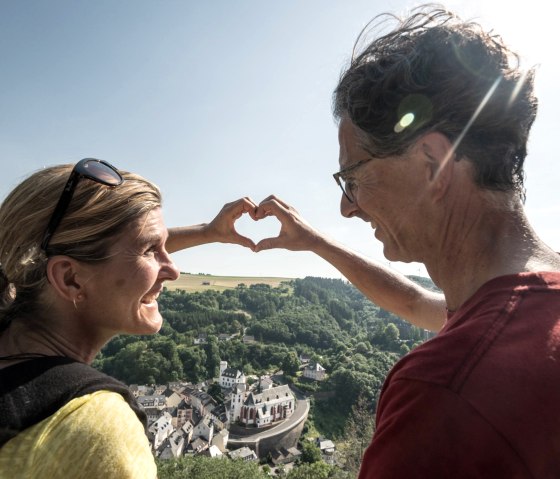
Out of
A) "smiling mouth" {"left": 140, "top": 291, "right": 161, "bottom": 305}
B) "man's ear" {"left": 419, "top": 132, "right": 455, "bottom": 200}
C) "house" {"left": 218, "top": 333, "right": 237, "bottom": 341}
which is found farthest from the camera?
"house" {"left": 218, "top": 333, "right": 237, "bottom": 341}

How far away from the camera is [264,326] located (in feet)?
284

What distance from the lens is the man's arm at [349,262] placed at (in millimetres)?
3119

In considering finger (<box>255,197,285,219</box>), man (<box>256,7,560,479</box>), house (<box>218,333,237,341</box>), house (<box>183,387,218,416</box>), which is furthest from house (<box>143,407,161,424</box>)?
man (<box>256,7,560,479</box>)

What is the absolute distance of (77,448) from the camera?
116 cm

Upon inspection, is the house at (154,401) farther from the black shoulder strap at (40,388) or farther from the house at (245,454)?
the black shoulder strap at (40,388)

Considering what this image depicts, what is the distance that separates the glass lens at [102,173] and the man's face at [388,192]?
1092 millimetres

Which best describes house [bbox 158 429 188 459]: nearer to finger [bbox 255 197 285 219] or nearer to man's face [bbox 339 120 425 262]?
finger [bbox 255 197 285 219]

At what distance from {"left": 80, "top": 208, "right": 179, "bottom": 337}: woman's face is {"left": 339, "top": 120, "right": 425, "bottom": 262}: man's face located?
102cm

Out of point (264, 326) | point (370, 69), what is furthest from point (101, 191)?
point (264, 326)

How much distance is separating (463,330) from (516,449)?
28cm

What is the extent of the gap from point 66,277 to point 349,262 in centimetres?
221

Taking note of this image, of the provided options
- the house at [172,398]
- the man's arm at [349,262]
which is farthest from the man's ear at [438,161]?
the house at [172,398]

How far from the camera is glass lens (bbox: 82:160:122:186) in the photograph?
5.73 ft

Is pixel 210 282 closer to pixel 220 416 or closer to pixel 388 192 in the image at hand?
pixel 220 416
